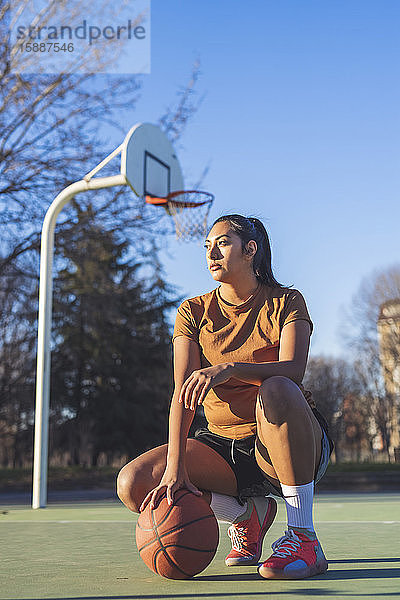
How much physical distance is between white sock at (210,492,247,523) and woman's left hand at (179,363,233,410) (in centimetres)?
56

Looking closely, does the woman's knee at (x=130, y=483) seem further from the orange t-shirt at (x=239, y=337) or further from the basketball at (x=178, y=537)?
the orange t-shirt at (x=239, y=337)

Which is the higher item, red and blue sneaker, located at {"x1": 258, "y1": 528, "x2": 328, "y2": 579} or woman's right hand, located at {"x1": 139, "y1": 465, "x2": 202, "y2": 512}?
woman's right hand, located at {"x1": 139, "y1": 465, "x2": 202, "y2": 512}

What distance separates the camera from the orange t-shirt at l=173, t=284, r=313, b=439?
3006mm

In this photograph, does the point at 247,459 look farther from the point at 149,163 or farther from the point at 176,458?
the point at 149,163

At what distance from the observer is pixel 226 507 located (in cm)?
308

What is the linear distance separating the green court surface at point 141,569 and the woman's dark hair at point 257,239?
1.18 metres

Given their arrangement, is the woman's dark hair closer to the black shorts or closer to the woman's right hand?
the black shorts

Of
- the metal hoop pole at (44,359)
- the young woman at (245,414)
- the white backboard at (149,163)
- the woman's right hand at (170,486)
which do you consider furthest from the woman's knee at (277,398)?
the white backboard at (149,163)

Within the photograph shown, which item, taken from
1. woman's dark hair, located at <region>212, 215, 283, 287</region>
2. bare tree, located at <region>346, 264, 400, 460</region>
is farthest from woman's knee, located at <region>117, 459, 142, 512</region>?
bare tree, located at <region>346, 264, 400, 460</region>

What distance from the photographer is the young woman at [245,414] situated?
8.86ft

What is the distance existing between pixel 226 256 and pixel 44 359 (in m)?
4.79

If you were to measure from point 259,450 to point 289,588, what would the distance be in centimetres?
54

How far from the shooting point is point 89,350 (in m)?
26.4

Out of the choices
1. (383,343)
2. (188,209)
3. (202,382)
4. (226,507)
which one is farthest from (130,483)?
(383,343)
